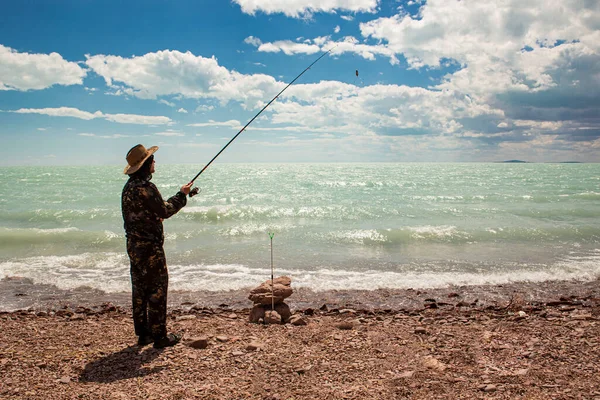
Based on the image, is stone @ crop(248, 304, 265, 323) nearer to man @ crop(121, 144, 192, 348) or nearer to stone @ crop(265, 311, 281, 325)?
stone @ crop(265, 311, 281, 325)

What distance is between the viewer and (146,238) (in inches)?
170

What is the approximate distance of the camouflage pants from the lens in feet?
14.3

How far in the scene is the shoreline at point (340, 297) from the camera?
7008 millimetres

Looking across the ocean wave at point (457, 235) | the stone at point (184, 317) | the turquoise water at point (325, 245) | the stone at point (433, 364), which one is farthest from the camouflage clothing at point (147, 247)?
the ocean wave at point (457, 235)

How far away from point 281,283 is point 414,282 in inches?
151

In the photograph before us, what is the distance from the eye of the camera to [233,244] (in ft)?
41.5

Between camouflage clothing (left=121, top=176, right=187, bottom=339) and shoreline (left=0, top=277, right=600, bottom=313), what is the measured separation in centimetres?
208

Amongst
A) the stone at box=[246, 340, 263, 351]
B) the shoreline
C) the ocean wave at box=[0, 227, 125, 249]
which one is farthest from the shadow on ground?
the ocean wave at box=[0, 227, 125, 249]

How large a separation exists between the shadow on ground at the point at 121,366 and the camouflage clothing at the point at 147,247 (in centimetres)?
22

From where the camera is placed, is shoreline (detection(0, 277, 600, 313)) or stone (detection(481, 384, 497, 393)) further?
shoreline (detection(0, 277, 600, 313))

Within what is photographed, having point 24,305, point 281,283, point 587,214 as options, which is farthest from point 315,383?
point 587,214

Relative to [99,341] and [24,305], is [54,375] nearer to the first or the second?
[99,341]

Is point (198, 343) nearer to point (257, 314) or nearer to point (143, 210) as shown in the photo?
point (257, 314)

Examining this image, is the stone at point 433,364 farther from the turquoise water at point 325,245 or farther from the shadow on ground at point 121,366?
the turquoise water at point 325,245
